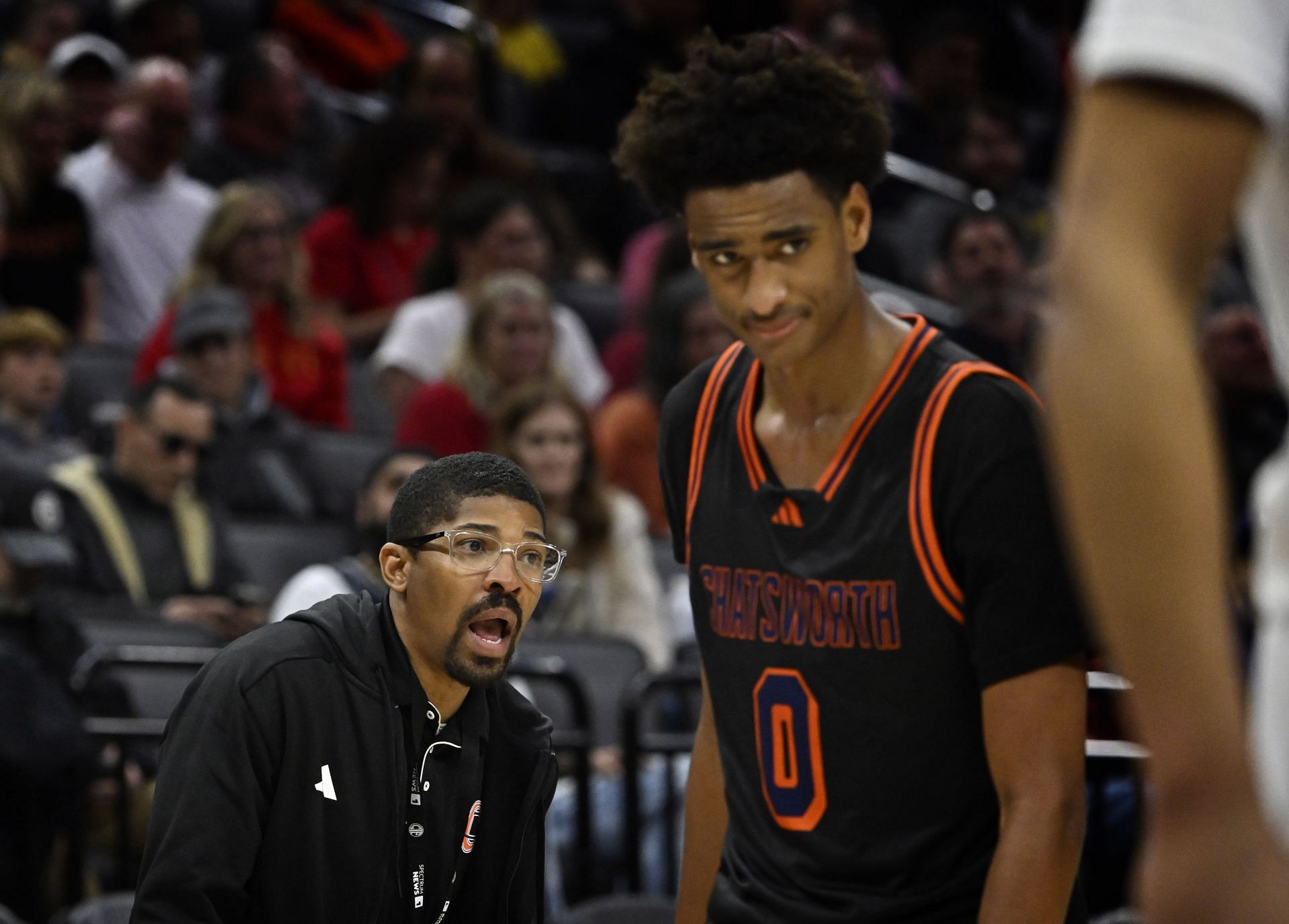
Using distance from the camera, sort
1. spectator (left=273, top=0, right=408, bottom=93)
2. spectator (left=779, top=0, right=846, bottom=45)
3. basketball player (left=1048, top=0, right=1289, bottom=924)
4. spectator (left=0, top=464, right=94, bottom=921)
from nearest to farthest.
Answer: basketball player (left=1048, top=0, right=1289, bottom=924) → spectator (left=0, top=464, right=94, bottom=921) → spectator (left=273, top=0, right=408, bottom=93) → spectator (left=779, top=0, right=846, bottom=45)

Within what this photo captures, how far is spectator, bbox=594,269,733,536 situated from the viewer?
7.22 meters

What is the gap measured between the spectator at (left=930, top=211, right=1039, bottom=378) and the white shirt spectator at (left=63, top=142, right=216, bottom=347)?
10.8ft

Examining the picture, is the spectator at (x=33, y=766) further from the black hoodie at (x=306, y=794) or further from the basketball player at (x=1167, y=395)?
the basketball player at (x=1167, y=395)

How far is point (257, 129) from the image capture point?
9.47 meters

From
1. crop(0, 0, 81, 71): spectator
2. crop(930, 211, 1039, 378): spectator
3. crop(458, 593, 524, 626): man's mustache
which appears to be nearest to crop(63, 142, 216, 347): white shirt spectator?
crop(0, 0, 81, 71): spectator

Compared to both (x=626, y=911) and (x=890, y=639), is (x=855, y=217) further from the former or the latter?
(x=626, y=911)

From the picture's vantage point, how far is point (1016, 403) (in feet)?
8.36

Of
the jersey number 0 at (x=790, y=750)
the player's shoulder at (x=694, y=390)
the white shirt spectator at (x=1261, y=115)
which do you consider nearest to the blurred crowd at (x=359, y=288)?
the player's shoulder at (x=694, y=390)

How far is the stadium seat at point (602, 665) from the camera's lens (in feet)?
19.8

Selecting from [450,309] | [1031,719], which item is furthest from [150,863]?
[450,309]

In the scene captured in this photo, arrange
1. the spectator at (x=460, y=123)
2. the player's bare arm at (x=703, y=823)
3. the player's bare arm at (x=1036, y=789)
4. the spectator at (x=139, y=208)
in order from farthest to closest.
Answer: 1. the spectator at (x=460, y=123)
2. the spectator at (x=139, y=208)
3. the player's bare arm at (x=703, y=823)
4. the player's bare arm at (x=1036, y=789)

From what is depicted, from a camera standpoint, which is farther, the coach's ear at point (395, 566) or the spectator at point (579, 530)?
the spectator at point (579, 530)

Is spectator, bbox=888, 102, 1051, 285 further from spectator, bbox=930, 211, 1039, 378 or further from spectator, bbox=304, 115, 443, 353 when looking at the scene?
spectator, bbox=304, 115, 443, 353

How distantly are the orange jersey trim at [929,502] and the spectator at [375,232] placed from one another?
6343 mm
